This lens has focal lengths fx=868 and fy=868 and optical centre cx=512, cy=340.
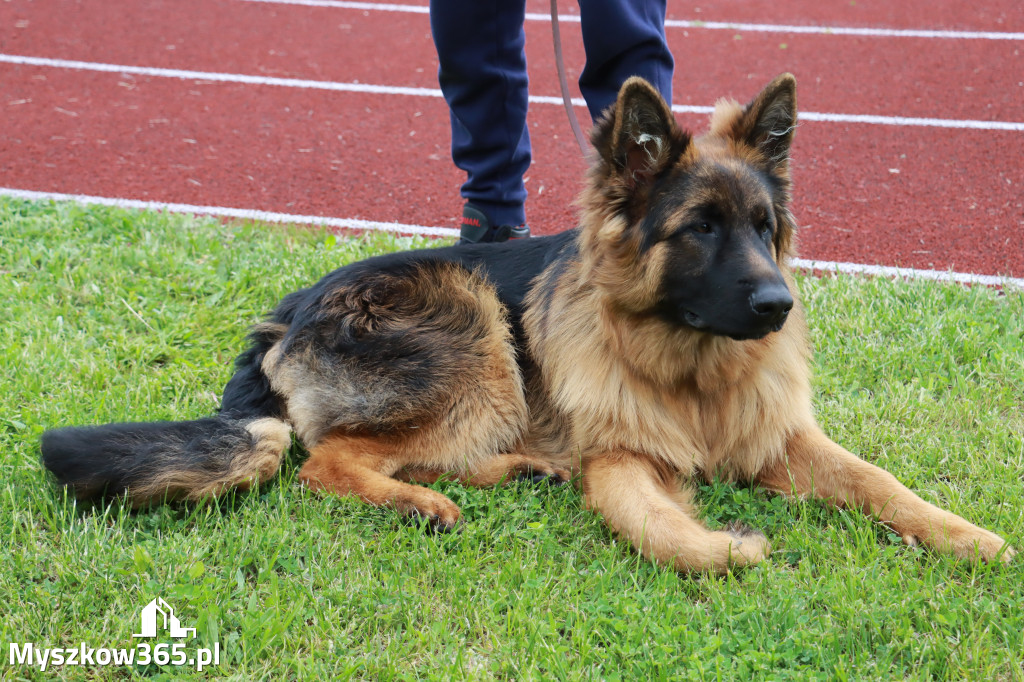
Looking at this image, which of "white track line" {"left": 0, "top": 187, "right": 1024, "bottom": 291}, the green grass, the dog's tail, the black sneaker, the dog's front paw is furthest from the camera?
"white track line" {"left": 0, "top": 187, "right": 1024, "bottom": 291}

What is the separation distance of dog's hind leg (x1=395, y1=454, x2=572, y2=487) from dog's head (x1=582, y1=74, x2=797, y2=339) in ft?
2.57

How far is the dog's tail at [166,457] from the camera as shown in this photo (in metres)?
3.07

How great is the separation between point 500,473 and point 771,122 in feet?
5.87

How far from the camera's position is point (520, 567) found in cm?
302

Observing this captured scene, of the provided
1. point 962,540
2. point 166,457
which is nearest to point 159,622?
point 166,457

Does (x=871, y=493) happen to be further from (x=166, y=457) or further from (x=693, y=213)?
(x=166, y=457)

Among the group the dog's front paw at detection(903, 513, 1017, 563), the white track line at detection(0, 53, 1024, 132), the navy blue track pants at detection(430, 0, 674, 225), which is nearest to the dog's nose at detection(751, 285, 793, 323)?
the dog's front paw at detection(903, 513, 1017, 563)

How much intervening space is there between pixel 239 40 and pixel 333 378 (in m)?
8.07

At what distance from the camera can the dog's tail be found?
3070 millimetres

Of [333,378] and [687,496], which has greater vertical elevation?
[333,378]

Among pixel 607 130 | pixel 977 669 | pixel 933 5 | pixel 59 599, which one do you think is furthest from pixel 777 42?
pixel 59 599

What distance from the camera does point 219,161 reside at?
727 cm

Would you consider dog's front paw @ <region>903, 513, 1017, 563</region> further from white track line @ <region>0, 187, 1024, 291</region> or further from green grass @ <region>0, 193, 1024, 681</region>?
white track line @ <region>0, 187, 1024, 291</region>

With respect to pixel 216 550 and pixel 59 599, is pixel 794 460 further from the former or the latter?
pixel 59 599
